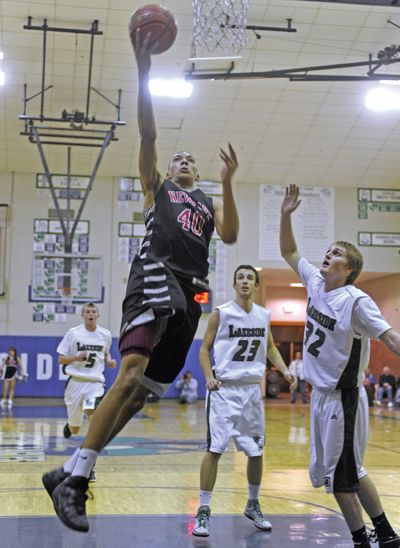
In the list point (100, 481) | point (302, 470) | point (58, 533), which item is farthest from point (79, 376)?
point (58, 533)

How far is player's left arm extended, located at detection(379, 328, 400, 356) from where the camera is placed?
431cm

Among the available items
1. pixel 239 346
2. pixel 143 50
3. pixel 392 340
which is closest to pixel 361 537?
pixel 392 340

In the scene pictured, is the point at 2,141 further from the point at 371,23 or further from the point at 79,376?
the point at 79,376

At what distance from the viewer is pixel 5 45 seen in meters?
16.5

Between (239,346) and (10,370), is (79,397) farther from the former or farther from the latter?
(10,370)

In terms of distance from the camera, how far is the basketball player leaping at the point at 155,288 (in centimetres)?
392

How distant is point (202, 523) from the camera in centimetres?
533

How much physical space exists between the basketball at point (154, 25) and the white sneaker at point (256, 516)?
346cm

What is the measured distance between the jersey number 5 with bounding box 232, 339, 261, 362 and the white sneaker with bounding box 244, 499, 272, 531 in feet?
3.89

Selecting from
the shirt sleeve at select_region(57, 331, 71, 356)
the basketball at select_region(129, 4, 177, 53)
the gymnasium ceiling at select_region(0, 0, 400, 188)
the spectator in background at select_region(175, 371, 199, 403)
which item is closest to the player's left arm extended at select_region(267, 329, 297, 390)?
the basketball at select_region(129, 4, 177, 53)

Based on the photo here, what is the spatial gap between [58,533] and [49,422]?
964 cm

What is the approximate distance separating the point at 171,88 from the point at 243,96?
179 cm

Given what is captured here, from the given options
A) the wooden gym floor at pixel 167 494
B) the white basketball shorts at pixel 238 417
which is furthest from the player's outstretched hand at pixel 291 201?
the wooden gym floor at pixel 167 494

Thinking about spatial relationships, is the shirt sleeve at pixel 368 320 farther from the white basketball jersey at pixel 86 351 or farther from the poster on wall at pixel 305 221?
the poster on wall at pixel 305 221
